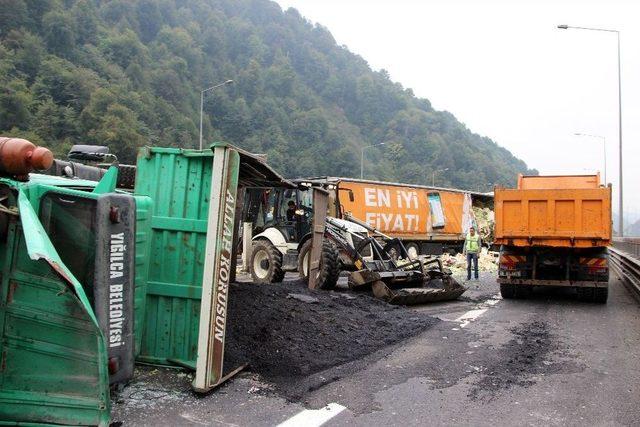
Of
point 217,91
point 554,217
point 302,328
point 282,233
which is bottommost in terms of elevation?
point 302,328

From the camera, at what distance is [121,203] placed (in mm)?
4164

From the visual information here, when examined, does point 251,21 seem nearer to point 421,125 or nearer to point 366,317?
point 421,125

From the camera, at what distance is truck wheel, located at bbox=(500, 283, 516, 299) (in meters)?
11.8

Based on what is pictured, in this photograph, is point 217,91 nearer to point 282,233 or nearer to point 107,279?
point 282,233

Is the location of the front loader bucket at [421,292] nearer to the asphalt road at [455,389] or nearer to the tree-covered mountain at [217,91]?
the asphalt road at [455,389]

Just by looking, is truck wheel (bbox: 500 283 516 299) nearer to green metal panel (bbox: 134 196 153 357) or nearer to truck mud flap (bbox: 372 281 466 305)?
truck mud flap (bbox: 372 281 466 305)

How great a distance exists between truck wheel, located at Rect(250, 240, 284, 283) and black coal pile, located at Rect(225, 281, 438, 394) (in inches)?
108

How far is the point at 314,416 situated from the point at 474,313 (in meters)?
6.03

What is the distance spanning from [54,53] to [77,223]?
80477 millimetres

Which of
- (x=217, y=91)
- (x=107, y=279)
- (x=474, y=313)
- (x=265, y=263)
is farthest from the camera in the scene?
(x=217, y=91)

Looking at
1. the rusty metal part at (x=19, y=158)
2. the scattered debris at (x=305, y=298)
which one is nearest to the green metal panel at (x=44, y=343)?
the rusty metal part at (x=19, y=158)

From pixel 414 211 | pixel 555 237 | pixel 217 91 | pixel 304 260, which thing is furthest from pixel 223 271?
Result: pixel 217 91

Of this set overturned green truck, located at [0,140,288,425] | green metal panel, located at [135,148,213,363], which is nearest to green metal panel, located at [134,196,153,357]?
overturned green truck, located at [0,140,288,425]

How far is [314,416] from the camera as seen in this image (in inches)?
169
